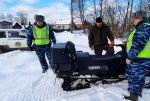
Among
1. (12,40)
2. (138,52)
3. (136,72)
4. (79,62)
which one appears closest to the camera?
(138,52)

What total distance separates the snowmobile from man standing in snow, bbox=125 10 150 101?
1.59ft

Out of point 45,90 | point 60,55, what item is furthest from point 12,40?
point 60,55

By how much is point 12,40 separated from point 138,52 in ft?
21.1

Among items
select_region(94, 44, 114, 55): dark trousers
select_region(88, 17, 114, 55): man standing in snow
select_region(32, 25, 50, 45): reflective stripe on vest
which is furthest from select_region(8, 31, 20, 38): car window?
select_region(94, 44, 114, 55): dark trousers

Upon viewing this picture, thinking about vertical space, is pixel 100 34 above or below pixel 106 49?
above

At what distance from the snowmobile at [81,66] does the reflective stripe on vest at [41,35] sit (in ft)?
3.12

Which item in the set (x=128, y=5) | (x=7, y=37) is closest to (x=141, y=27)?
(x=7, y=37)

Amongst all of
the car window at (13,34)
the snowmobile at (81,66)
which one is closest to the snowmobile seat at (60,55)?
the snowmobile at (81,66)

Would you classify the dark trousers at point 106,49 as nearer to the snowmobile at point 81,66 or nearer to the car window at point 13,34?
the snowmobile at point 81,66

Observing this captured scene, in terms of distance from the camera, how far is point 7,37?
619 cm

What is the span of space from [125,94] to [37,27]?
8.90ft

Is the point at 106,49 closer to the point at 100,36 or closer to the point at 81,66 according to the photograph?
the point at 100,36

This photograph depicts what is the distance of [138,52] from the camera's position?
1.66 meters

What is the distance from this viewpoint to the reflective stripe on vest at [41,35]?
10.1 ft
